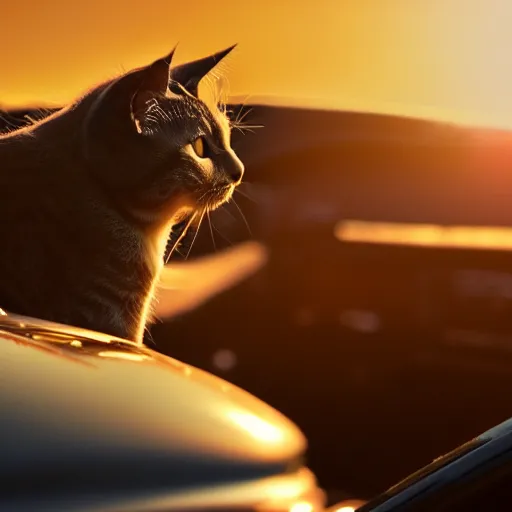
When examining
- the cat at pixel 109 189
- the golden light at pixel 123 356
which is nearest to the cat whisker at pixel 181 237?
the cat at pixel 109 189

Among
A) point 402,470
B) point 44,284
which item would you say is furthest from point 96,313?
point 402,470

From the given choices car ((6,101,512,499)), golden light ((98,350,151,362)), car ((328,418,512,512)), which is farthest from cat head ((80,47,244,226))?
car ((328,418,512,512))

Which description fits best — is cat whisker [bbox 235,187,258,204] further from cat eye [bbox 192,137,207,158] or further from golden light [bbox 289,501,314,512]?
golden light [bbox 289,501,314,512]

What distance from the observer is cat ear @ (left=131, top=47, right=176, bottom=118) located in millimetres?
673

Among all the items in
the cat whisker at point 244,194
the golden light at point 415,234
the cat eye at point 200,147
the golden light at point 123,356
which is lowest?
the golden light at point 123,356

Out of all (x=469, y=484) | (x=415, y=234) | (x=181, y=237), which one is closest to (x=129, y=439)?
(x=469, y=484)

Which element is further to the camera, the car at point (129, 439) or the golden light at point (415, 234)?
the golden light at point (415, 234)

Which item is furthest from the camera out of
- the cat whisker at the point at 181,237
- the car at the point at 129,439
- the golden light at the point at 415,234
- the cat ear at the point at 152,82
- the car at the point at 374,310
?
the golden light at the point at 415,234

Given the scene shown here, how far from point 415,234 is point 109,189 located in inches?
26.8

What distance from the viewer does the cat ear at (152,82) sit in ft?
2.21

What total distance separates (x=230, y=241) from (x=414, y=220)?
561mm

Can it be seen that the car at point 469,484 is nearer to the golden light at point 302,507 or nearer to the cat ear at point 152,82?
the golden light at point 302,507

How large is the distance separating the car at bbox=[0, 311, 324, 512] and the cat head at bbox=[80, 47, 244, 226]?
16.5 inches

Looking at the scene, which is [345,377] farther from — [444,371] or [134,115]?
[134,115]
